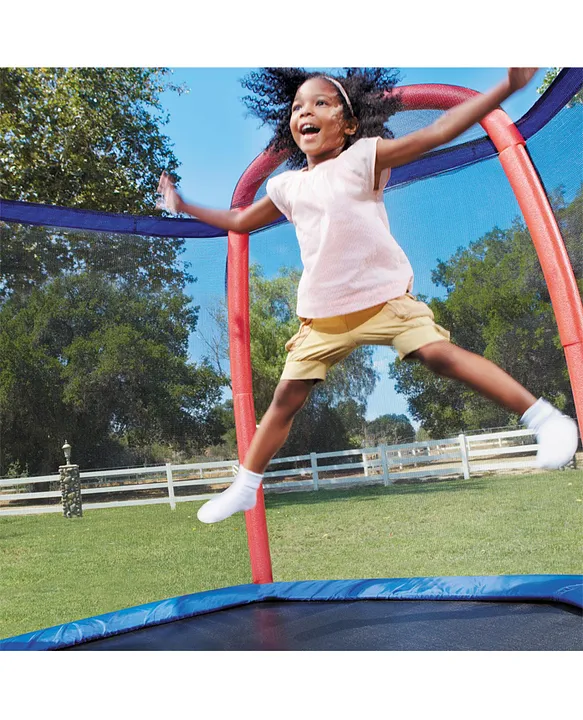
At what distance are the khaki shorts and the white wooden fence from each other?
103cm

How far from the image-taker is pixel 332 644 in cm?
272

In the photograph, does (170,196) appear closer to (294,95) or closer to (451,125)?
(294,95)

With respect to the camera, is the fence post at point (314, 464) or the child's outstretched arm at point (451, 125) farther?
the fence post at point (314, 464)

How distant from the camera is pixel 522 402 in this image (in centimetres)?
223

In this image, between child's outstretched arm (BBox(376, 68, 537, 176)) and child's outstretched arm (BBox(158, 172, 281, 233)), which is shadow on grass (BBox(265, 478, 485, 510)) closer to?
child's outstretched arm (BBox(158, 172, 281, 233))

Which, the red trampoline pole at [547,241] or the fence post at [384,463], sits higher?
the red trampoline pole at [547,241]

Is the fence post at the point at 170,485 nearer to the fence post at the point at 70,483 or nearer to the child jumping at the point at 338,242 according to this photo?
the fence post at the point at 70,483

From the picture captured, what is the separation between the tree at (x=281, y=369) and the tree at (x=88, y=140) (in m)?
0.39

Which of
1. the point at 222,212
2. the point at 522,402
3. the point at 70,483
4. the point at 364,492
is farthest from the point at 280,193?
the point at 70,483

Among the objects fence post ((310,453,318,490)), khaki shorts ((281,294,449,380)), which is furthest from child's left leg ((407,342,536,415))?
fence post ((310,453,318,490))

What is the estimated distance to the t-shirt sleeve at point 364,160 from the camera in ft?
8.46

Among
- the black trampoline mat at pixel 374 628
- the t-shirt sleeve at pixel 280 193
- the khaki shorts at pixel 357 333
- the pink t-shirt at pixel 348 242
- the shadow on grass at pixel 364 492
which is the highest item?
the t-shirt sleeve at pixel 280 193

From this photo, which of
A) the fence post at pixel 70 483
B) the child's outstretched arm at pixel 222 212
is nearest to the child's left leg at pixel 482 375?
the child's outstretched arm at pixel 222 212

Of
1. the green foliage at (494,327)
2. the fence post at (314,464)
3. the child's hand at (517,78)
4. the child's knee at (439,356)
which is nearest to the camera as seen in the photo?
the child's hand at (517,78)
